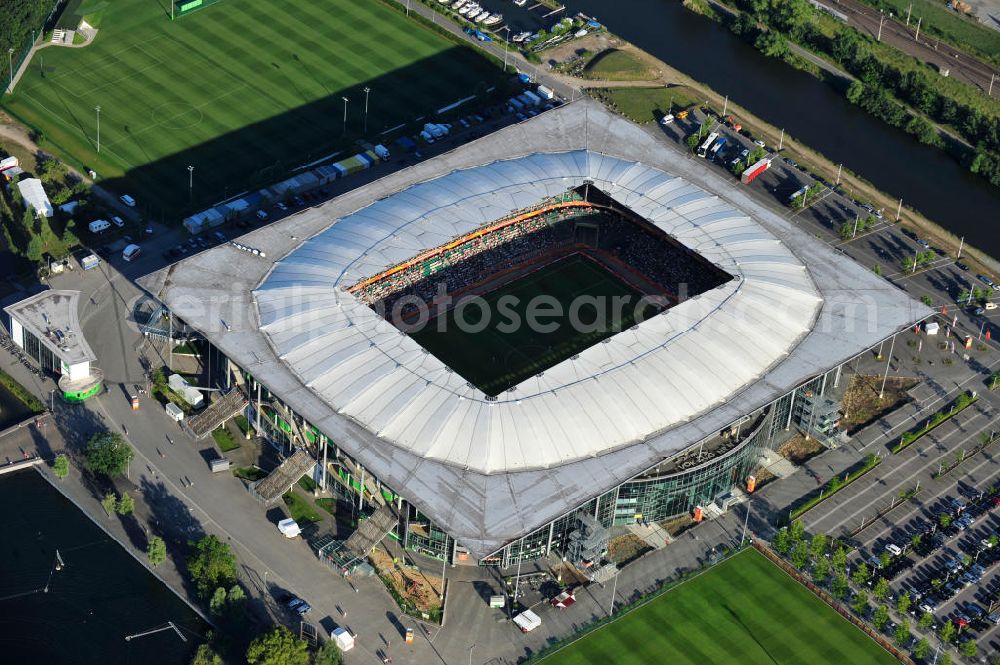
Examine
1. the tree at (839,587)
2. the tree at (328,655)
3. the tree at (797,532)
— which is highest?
the tree at (797,532)

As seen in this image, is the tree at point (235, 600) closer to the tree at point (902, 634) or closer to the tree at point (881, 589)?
the tree at point (881, 589)

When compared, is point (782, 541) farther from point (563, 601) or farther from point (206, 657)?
point (206, 657)

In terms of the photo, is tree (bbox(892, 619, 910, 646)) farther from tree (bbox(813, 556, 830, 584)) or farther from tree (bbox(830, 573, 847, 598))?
tree (bbox(813, 556, 830, 584))

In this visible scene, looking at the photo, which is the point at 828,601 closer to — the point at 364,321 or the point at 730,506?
the point at 730,506

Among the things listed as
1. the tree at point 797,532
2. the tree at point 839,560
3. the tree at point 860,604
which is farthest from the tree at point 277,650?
the tree at point 839,560

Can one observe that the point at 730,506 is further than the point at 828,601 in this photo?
Yes

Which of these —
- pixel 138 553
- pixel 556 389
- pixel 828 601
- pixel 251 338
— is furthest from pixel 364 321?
pixel 828 601
